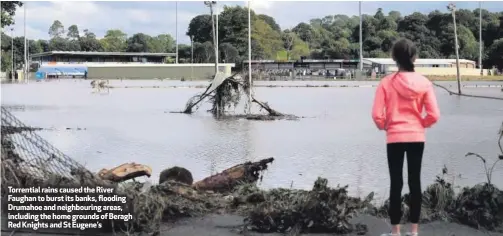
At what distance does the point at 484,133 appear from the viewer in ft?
53.9

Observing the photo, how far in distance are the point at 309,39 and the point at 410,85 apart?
149 metres

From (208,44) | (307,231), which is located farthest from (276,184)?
(208,44)

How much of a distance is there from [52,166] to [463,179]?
5765mm

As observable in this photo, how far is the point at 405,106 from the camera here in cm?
514

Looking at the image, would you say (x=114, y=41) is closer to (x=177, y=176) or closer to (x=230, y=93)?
(x=230, y=93)

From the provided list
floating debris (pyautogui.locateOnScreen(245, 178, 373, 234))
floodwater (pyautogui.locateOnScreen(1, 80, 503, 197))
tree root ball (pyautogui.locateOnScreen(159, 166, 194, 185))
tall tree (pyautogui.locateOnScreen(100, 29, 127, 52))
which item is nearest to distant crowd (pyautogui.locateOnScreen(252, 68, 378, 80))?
tall tree (pyautogui.locateOnScreen(100, 29, 127, 52))

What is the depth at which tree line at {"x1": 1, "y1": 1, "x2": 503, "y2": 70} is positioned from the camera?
334 ft

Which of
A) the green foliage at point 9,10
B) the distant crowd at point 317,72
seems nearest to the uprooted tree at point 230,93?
the green foliage at point 9,10

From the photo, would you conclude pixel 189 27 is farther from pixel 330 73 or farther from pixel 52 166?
pixel 52 166

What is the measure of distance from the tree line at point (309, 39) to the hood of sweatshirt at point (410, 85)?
79.4m

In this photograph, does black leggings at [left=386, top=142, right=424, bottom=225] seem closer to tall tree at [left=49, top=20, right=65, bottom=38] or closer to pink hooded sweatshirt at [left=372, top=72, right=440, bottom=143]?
pink hooded sweatshirt at [left=372, top=72, right=440, bottom=143]

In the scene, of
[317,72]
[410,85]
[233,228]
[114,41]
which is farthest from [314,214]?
[114,41]

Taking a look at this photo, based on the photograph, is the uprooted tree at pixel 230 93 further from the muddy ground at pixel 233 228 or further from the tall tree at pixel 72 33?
the tall tree at pixel 72 33

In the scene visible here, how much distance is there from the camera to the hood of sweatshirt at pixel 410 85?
511 cm
